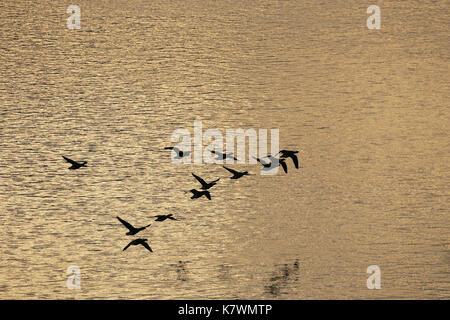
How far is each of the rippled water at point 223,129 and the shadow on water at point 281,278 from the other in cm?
8

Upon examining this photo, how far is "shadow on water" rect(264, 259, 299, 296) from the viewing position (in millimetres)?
39500

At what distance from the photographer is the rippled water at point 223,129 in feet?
134

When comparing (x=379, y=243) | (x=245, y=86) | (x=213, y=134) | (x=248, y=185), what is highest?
(x=245, y=86)

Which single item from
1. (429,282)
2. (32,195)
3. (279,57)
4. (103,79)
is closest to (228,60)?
(279,57)

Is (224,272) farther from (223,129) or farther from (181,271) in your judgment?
(223,129)

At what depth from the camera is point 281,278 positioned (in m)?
40.2

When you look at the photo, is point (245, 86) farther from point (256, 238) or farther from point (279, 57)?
point (256, 238)

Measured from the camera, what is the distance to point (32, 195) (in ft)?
159
